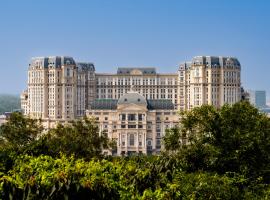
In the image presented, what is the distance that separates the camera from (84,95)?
198m

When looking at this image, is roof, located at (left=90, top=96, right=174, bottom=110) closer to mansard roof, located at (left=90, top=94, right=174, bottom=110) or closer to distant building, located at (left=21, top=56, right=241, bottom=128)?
mansard roof, located at (left=90, top=94, right=174, bottom=110)

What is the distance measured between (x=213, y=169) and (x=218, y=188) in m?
17.4

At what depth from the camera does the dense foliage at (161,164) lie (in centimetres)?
2739

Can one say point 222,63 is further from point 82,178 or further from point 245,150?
point 82,178

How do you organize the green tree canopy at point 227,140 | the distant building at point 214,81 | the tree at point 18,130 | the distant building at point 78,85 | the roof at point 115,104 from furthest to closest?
the distant building at point 78,85 → the distant building at point 214,81 → the roof at point 115,104 → the tree at point 18,130 → the green tree canopy at point 227,140

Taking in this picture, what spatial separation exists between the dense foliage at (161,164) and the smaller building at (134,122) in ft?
295

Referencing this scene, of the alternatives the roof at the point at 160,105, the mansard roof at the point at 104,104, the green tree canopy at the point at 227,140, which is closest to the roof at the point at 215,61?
the roof at the point at 160,105

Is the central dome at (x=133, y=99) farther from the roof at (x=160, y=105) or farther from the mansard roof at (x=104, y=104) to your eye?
the roof at (x=160, y=105)

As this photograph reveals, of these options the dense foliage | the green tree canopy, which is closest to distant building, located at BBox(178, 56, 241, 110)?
the dense foliage

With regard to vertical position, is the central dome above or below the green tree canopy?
above

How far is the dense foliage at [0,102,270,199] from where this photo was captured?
27.4 meters

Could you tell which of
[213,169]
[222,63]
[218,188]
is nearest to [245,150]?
[213,169]

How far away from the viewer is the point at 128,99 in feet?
580

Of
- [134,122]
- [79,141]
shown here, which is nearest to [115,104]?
[134,122]
